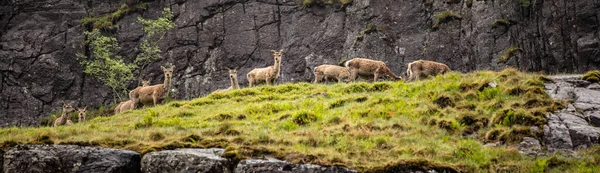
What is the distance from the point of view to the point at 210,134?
18.9 meters

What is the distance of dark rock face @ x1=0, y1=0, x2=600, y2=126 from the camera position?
1551 inches

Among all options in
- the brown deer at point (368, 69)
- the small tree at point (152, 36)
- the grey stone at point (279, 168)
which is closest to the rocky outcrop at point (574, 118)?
the grey stone at point (279, 168)

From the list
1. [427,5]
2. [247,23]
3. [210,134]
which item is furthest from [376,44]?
[210,134]

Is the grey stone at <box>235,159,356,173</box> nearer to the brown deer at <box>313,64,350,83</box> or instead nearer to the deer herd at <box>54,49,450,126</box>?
the deer herd at <box>54,49,450,126</box>

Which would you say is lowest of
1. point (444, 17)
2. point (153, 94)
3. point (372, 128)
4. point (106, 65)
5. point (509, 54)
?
point (372, 128)

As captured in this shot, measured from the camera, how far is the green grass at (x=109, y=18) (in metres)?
48.0

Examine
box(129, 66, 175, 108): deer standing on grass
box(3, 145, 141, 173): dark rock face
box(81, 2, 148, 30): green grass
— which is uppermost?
box(81, 2, 148, 30): green grass

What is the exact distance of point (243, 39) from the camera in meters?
45.7

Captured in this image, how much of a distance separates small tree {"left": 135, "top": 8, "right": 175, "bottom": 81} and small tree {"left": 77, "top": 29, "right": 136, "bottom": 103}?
3.50 ft

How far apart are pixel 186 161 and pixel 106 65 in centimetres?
2985

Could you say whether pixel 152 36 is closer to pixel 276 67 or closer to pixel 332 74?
pixel 276 67

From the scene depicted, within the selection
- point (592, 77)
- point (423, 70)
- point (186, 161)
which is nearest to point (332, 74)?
point (423, 70)

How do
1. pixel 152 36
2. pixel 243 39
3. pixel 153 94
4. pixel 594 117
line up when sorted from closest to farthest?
1. pixel 594 117
2. pixel 153 94
3. pixel 243 39
4. pixel 152 36

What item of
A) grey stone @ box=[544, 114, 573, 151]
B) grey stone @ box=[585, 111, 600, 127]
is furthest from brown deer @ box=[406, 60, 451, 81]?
grey stone @ box=[544, 114, 573, 151]
